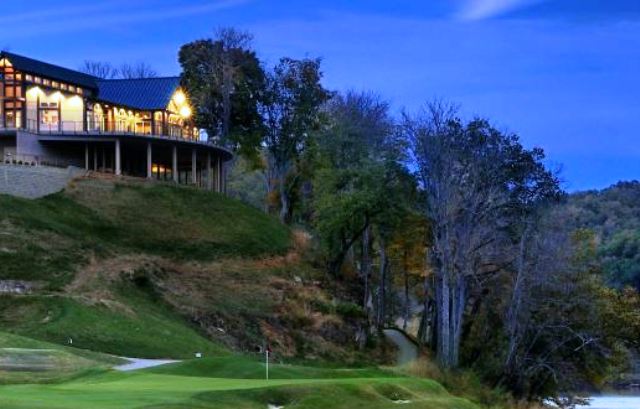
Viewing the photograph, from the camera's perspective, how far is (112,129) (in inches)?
2921

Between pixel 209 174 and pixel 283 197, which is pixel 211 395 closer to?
pixel 209 174

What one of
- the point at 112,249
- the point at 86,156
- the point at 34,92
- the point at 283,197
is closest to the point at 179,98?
the point at 86,156

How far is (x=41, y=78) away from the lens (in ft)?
233

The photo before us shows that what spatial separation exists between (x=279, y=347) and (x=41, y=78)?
34.5 m

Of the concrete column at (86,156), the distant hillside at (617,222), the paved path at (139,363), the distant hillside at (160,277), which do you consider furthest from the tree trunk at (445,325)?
the distant hillside at (617,222)

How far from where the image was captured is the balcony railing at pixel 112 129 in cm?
6819

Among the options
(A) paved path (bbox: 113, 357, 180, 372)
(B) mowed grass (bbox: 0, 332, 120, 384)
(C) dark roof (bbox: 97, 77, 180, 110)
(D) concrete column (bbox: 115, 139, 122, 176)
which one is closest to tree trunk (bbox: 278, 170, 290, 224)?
(C) dark roof (bbox: 97, 77, 180, 110)

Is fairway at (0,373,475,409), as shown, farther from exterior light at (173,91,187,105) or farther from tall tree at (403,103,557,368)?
exterior light at (173,91,187,105)

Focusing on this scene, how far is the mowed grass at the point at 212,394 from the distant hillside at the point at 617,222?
244 ft

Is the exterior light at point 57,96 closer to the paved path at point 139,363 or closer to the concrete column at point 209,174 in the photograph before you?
the concrete column at point 209,174

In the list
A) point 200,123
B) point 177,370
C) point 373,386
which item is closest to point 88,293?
point 177,370

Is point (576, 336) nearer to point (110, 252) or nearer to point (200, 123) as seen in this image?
point (110, 252)

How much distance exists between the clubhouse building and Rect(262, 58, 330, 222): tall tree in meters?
4.98

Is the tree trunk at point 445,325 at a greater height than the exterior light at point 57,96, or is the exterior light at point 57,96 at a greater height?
the exterior light at point 57,96
